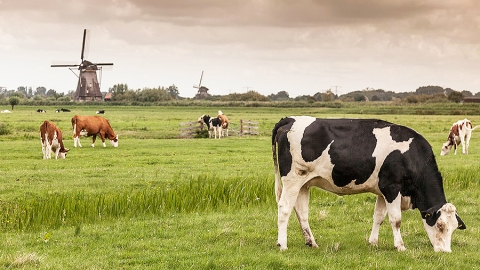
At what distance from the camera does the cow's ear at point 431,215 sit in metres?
9.05

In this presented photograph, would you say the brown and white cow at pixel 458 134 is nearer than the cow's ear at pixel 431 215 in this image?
No

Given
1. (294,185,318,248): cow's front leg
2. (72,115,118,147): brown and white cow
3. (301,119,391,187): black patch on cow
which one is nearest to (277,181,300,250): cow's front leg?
(294,185,318,248): cow's front leg

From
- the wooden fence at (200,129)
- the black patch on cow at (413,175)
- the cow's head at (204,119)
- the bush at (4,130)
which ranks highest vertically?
the black patch on cow at (413,175)

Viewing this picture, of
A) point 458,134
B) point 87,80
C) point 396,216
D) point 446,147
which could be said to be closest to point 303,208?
point 396,216

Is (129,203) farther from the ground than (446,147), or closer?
farther from the ground

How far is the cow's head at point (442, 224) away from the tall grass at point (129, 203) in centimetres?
583

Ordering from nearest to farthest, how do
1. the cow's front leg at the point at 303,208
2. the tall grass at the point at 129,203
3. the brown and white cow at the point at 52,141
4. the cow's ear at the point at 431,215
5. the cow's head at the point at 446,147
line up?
1. the cow's ear at the point at 431,215
2. the cow's front leg at the point at 303,208
3. the tall grass at the point at 129,203
4. the brown and white cow at the point at 52,141
5. the cow's head at the point at 446,147

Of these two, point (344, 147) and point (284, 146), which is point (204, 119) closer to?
point (284, 146)

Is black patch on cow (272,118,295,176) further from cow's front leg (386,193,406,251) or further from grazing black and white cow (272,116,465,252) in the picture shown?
cow's front leg (386,193,406,251)

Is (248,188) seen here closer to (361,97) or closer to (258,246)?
(258,246)

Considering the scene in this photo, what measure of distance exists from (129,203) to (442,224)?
7162mm

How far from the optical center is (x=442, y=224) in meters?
8.95

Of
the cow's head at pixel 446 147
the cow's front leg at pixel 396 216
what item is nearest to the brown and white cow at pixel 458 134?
the cow's head at pixel 446 147

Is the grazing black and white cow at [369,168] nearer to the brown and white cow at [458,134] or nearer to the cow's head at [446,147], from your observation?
the brown and white cow at [458,134]
